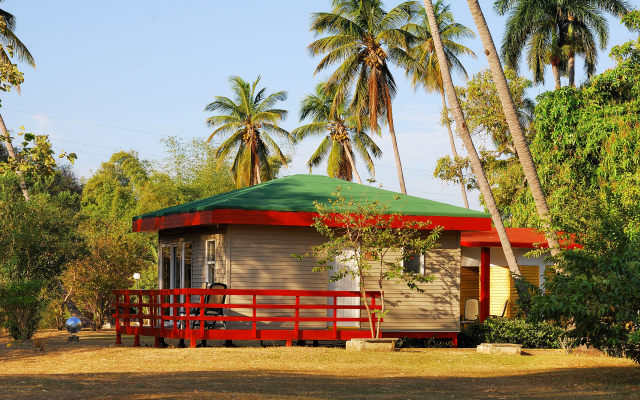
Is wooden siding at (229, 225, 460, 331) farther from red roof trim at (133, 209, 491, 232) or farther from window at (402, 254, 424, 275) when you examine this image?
red roof trim at (133, 209, 491, 232)

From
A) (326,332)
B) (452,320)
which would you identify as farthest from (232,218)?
(452,320)

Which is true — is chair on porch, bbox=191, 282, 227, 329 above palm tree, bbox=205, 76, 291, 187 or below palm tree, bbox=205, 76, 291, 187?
Result: below

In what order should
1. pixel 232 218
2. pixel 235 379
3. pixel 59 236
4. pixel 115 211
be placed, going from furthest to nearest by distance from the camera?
pixel 115 211 → pixel 59 236 → pixel 232 218 → pixel 235 379

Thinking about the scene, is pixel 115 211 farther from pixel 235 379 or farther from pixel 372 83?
pixel 235 379

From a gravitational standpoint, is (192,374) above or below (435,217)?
below

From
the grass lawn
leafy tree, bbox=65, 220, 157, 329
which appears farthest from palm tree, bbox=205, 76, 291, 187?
the grass lawn

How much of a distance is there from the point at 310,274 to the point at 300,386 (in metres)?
6.45

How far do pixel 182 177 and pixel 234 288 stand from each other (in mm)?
32564

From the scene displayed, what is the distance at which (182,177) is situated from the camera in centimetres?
4662

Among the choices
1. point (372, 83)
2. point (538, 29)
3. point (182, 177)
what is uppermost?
point (538, 29)

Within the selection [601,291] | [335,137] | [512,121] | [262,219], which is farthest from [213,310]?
[335,137]

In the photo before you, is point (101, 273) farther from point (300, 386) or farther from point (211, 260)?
point (300, 386)

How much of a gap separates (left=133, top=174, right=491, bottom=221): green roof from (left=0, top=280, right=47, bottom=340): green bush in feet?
10.6

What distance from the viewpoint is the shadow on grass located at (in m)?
8.45
